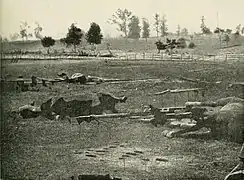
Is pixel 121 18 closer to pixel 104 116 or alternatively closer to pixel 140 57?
pixel 140 57

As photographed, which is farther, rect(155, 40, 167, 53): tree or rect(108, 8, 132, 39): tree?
rect(108, 8, 132, 39): tree

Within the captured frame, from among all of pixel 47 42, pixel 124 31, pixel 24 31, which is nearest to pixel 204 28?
pixel 124 31

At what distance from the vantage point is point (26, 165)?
2.81 meters

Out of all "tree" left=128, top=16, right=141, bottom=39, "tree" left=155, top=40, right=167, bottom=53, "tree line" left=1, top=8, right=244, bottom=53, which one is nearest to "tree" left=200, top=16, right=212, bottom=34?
"tree line" left=1, top=8, right=244, bottom=53

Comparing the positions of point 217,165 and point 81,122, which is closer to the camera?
point 217,165

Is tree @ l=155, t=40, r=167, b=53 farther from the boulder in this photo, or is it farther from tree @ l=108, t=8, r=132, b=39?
the boulder

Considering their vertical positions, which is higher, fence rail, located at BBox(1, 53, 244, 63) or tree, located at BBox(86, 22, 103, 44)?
tree, located at BBox(86, 22, 103, 44)

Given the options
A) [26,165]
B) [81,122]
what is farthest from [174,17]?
[26,165]

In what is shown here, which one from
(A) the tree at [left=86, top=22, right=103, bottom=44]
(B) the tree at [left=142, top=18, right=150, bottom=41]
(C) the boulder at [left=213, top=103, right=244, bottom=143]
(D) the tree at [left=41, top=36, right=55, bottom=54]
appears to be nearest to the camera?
(C) the boulder at [left=213, top=103, right=244, bottom=143]

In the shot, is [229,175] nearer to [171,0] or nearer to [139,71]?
[139,71]

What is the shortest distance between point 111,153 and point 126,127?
0.18 meters

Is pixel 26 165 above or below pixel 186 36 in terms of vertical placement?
below

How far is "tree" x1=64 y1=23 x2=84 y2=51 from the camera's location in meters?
2.67

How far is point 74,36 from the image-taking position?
2.69m
